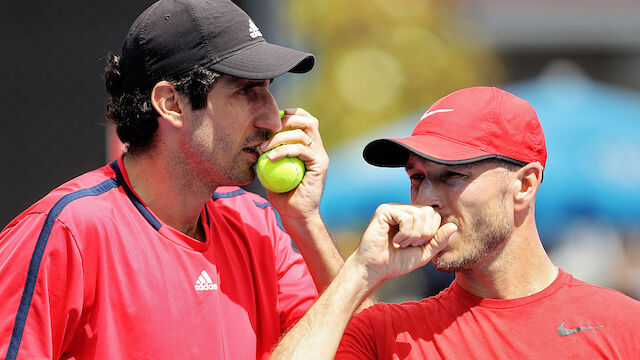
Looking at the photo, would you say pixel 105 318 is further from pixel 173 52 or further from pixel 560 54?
pixel 560 54

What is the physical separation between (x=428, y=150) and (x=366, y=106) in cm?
1023

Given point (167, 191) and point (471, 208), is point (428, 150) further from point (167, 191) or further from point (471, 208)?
point (167, 191)

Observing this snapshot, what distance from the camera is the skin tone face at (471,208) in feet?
9.86

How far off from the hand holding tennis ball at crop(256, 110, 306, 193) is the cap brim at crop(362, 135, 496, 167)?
0.32 metres

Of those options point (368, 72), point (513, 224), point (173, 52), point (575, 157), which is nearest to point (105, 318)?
point (173, 52)

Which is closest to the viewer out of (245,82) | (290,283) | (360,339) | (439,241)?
(439,241)

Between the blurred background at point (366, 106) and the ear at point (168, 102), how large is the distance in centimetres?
224

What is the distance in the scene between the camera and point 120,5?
5445 mm

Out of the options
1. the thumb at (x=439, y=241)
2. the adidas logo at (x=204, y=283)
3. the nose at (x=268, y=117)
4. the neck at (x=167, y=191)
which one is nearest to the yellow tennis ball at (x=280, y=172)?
the nose at (x=268, y=117)

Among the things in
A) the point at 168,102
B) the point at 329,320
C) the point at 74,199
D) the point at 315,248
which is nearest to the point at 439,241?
the point at 329,320

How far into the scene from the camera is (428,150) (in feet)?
9.80

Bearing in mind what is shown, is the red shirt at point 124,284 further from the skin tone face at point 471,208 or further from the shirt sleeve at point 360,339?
the skin tone face at point 471,208

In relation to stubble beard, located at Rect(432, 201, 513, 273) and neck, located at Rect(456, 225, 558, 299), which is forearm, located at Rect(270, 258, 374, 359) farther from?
neck, located at Rect(456, 225, 558, 299)

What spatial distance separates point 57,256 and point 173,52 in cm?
94
